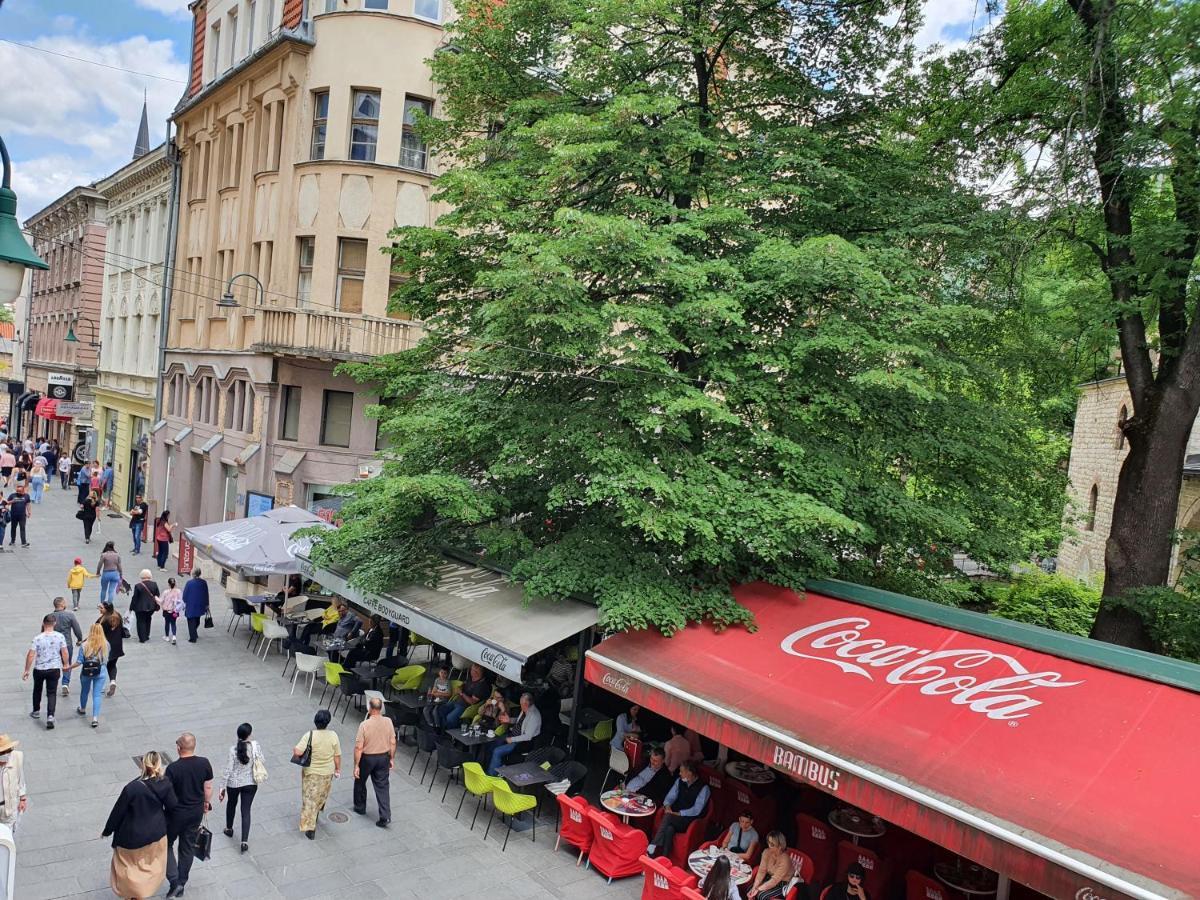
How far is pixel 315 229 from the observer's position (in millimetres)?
23219

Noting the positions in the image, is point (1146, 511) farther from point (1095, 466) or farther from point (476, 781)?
point (1095, 466)

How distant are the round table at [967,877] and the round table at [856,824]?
73cm

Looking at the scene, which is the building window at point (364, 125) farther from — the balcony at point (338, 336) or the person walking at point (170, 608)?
the person walking at point (170, 608)

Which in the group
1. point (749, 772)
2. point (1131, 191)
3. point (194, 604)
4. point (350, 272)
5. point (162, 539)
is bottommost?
point (194, 604)

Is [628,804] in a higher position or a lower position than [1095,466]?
lower

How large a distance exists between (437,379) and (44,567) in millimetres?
16686

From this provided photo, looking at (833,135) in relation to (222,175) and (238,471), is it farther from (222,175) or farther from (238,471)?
(222,175)

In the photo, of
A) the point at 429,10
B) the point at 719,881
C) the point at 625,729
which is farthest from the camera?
the point at 429,10

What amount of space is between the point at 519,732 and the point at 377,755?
2.13 meters

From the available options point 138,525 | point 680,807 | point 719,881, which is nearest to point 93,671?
point 680,807

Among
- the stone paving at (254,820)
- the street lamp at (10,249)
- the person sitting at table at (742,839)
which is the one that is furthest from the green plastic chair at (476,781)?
the street lamp at (10,249)

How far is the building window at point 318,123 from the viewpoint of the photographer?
23516mm

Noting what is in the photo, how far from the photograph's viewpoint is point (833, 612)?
11.1 meters

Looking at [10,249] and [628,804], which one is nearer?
[10,249]
